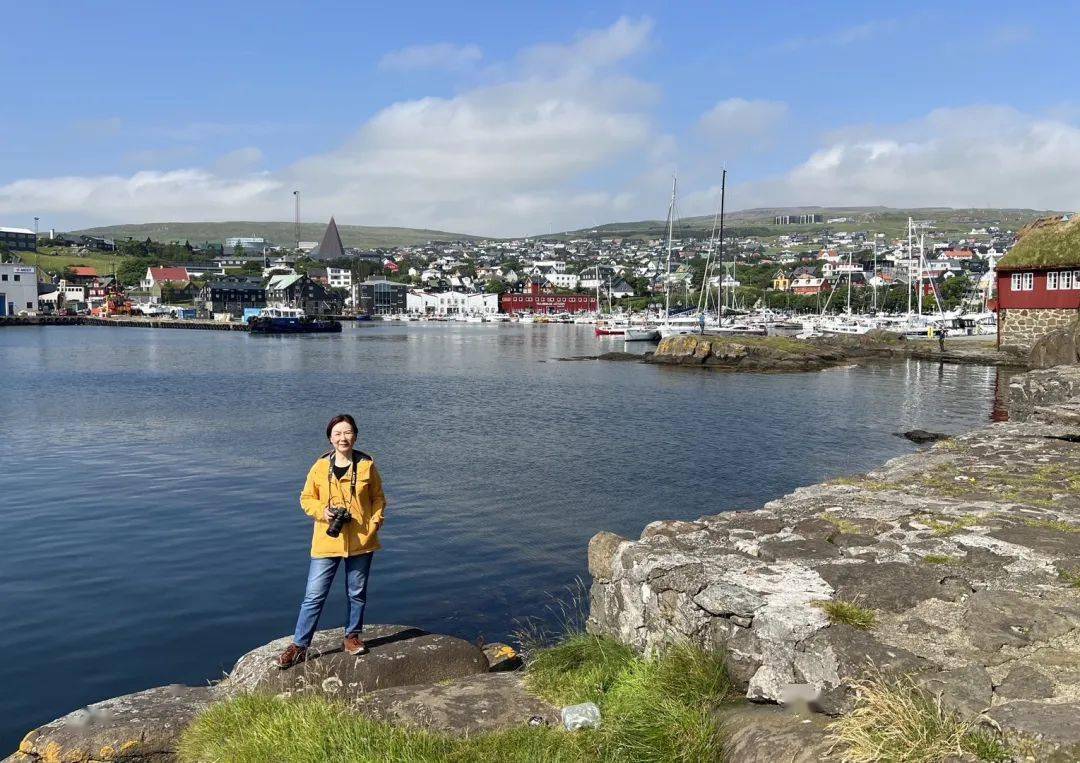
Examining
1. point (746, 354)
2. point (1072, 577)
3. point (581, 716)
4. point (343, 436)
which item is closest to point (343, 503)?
point (343, 436)

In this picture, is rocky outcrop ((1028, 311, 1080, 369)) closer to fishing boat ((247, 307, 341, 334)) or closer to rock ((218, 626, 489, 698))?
rock ((218, 626, 489, 698))

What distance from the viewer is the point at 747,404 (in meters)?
43.2

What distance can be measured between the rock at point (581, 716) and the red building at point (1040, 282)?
55.5 m

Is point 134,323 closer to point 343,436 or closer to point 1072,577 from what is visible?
point 343,436

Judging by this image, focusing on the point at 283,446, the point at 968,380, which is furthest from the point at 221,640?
the point at 968,380

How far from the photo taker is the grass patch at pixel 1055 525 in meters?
9.03

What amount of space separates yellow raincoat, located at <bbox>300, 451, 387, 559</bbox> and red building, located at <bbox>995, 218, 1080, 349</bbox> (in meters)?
55.4

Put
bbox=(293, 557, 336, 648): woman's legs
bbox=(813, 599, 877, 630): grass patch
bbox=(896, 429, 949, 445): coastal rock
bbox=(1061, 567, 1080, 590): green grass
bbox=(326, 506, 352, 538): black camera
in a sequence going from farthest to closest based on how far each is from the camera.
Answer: bbox=(896, 429, 949, 445): coastal rock < bbox=(293, 557, 336, 648): woman's legs < bbox=(326, 506, 352, 538): black camera < bbox=(1061, 567, 1080, 590): green grass < bbox=(813, 599, 877, 630): grass patch

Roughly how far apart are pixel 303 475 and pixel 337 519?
16429 mm

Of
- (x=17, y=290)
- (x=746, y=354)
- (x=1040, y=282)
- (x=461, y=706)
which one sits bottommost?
(x=461, y=706)

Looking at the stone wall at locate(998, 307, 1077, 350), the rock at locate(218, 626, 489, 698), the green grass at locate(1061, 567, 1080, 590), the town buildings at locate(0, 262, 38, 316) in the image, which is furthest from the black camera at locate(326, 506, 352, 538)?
the town buildings at locate(0, 262, 38, 316)

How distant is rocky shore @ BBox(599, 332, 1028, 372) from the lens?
6688 centimetres

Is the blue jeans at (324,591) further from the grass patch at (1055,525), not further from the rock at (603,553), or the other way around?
the grass patch at (1055,525)

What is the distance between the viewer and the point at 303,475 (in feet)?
78.0
